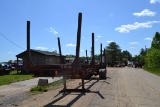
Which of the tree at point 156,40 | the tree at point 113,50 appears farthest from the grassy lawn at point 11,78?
the tree at point 113,50

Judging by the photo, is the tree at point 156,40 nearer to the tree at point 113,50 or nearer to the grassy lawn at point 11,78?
the tree at point 113,50

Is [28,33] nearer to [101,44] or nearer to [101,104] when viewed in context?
[101,104]

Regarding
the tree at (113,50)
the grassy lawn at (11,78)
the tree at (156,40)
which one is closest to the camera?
the grassy lawn at (11,78)

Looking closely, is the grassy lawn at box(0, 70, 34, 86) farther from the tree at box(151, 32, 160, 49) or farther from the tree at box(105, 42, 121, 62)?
the tree at box(105, 42, 121, 62)

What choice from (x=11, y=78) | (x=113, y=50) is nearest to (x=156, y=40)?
(x=113, y=50)

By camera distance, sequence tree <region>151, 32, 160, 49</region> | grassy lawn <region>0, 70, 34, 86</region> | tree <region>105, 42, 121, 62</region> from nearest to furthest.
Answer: grassy lawn <region>0, 70, 34, 86</region>
tree <region>151, 32, 160, 49</region>
tree <region>105, 42, 121, 62</region>

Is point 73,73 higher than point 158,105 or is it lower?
higher

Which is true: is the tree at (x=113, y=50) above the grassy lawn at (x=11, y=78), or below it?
above

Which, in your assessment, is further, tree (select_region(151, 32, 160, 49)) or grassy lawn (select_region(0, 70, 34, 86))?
tree (select_region(151, 32, 160, 49))

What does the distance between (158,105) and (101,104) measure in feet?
7.24

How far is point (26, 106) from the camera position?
1153cm

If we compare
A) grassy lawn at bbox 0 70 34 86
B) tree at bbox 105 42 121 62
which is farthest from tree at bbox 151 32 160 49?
grassy lawn at bbox 0 70 34 86

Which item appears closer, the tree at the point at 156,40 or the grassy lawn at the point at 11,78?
the grassy lawn at the point at 11,78

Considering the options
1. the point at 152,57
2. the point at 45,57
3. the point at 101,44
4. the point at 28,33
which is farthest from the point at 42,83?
the point at 152,57
